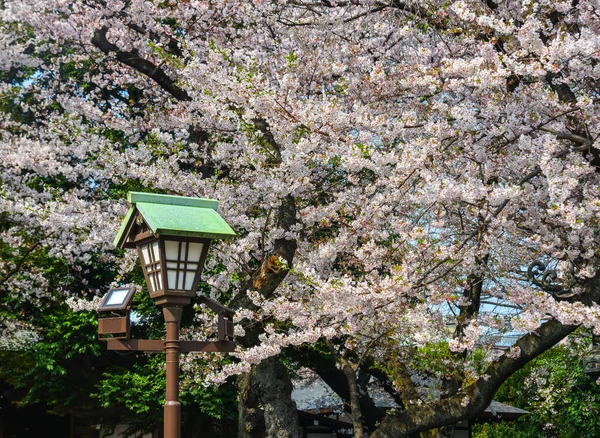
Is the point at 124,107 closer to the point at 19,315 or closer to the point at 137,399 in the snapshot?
the point at 19,315

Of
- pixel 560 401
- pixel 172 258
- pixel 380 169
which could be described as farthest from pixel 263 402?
pixel 560 401

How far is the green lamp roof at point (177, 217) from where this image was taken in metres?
4.81

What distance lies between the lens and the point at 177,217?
494 cm

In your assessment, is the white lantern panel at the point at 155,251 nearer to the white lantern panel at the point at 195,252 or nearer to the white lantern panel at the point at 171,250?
the white lantern panel at the point at 171,250

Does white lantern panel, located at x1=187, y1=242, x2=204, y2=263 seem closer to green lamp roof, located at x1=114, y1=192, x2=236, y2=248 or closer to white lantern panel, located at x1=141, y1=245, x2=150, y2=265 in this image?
green lamp roof, located at x1=114, y1=192, x2=236, y2=248

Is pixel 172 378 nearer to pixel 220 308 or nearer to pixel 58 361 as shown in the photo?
pixel 220 308

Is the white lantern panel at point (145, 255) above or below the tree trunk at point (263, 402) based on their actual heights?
above

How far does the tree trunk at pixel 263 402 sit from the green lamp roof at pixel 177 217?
3703mm

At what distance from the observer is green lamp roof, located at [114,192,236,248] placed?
481 cm

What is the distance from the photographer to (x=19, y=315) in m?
13.9

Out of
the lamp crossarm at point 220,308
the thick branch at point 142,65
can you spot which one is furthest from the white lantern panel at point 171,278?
the thick branch at point 142,65

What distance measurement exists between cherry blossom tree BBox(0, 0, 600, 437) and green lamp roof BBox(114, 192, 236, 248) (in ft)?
7.00

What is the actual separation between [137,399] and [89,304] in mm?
3828

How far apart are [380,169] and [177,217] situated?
9.72 ft
